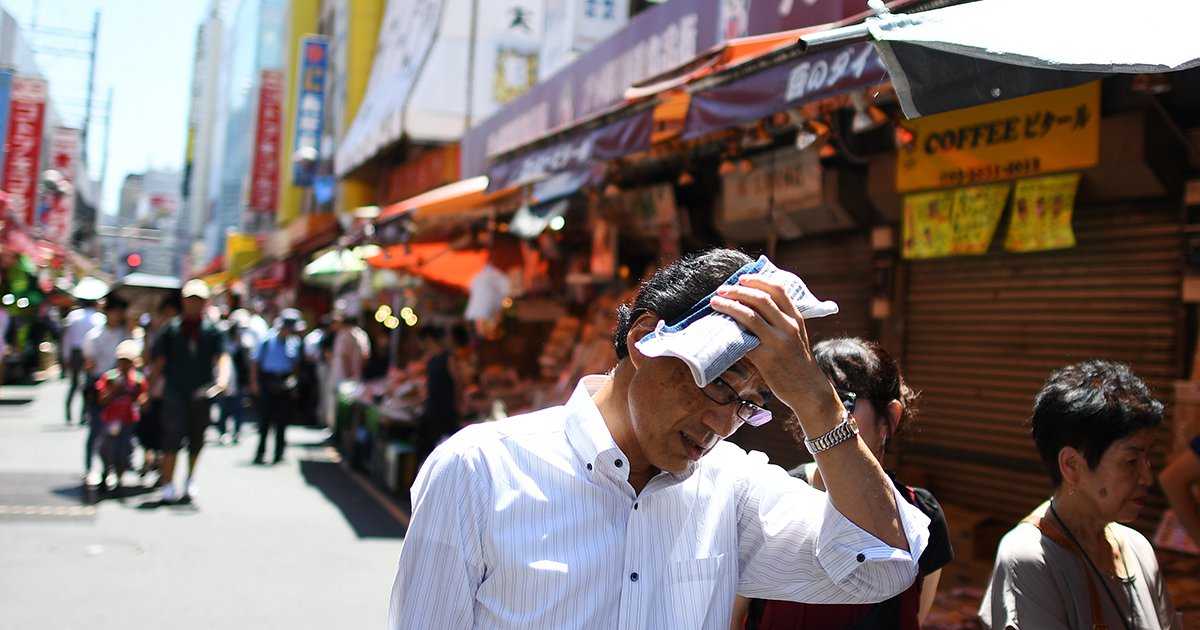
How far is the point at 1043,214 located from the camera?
18.8ft

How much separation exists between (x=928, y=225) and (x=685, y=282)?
5.24 m

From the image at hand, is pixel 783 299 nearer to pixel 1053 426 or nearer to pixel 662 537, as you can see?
pixel 662 537

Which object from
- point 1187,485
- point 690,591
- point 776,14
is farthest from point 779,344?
point 776,14

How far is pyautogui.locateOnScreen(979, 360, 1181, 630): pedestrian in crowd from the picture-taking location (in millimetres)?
2662

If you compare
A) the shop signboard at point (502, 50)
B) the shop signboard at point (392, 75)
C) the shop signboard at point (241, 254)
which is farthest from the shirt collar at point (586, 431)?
the shop signboard at point (241, 254)

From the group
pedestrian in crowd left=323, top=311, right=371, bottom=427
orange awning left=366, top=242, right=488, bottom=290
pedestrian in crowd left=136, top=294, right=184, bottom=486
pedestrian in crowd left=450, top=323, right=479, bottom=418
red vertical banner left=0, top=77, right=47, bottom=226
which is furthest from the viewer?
red vertical banner left=0, top=77, right=47, bottom=226

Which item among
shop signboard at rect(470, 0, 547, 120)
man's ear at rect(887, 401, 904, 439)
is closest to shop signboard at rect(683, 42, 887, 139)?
man's ear at rect(887, 401, 904, 439)

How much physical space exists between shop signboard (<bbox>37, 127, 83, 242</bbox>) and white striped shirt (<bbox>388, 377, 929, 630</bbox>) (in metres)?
31.1

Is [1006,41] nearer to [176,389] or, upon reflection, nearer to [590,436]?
[590,436]

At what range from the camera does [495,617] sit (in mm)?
1741

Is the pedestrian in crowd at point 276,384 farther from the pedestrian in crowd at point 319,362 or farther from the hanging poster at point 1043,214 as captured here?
the hanging poster at point 1043,214

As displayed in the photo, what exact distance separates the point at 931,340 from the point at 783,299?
19.3ft

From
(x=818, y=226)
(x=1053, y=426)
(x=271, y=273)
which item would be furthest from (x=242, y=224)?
A: (x=1053, y=426)

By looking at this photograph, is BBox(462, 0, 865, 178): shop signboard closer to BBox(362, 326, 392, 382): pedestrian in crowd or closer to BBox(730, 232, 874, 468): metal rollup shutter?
BBox(730, 232, 874, 468): metal rollup shutter
